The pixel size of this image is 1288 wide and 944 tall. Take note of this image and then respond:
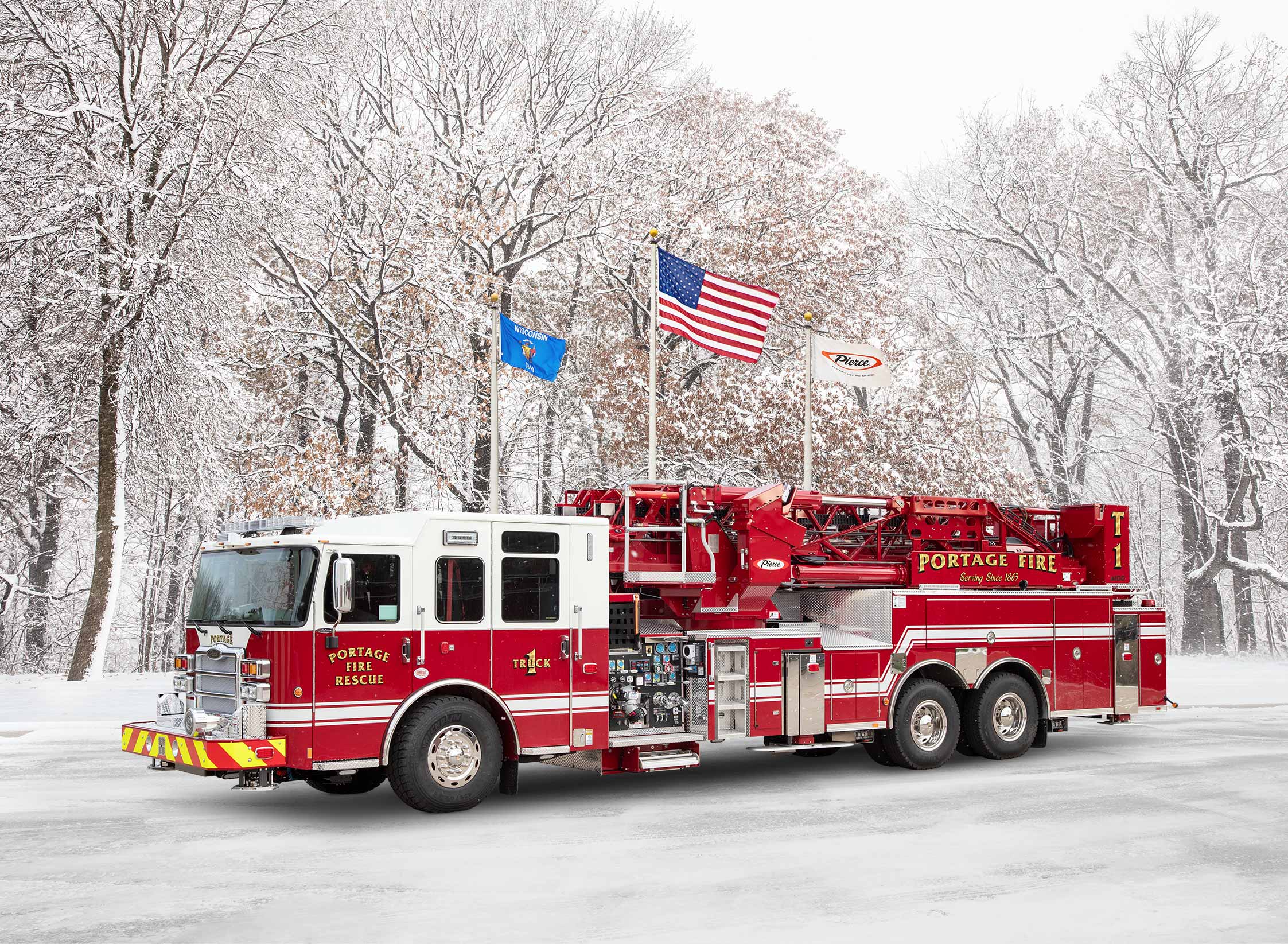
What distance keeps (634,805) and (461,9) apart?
25306 mm

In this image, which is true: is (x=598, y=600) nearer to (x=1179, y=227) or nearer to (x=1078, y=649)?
(x=1078, y=649)

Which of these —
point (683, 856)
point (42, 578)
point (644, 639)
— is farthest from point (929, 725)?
point (42, 578)

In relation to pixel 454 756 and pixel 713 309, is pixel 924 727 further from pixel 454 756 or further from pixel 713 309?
pixel 713 309

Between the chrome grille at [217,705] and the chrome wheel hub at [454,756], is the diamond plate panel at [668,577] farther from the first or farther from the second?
the chrome grille at [217,705]

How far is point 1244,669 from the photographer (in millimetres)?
29547

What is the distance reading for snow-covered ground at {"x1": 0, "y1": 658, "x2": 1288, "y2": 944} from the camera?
23.2 feet

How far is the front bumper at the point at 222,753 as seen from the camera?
9695 mm

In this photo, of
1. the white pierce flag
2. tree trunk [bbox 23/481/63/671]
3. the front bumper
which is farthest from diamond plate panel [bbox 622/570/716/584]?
tree trunk [bbox 23/481/63/671]

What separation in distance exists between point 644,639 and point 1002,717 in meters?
4.74

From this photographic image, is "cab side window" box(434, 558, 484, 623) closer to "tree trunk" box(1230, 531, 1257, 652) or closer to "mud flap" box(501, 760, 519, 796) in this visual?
"mud flap" box(501, 760, 519, 796)

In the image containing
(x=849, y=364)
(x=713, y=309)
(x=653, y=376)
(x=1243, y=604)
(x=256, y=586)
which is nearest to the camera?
(x=256, y=586)

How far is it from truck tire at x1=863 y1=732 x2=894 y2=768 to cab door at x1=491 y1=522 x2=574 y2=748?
3.97 m

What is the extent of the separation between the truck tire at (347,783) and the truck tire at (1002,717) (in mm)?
6399

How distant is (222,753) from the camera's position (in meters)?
9.74
